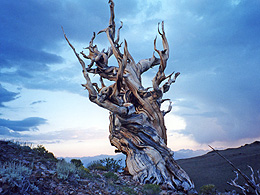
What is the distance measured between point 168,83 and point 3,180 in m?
8.77

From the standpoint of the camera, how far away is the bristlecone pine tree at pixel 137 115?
10047mm

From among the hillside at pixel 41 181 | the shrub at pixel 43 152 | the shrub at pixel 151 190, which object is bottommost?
the shrub at pixel 151 190

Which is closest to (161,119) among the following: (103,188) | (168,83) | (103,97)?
(168,83)

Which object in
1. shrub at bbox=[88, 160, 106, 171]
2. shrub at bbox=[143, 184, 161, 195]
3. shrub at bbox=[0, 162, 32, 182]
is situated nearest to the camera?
shrub at bbox=[0, 162, 32, 182]

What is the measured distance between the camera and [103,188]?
6.78m

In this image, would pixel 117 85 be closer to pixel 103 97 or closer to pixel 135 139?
pixel 103 97

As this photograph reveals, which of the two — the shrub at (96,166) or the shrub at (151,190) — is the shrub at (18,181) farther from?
the shrub at (96,166)

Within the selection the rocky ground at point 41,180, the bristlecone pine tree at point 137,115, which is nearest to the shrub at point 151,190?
Result: the rocky ground at point 41,180

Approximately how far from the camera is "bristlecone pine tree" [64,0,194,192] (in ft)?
33.0

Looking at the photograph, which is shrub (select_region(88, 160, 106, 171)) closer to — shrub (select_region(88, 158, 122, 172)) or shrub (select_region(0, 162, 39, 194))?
shrub (select_region(88, 158, 122, 172))

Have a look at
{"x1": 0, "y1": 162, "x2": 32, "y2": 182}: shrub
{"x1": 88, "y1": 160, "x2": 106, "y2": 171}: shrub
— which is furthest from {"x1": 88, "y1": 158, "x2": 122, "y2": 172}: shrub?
{"x1": 0, "y1": 162, "x2": 32, "y2": 182}: shrub

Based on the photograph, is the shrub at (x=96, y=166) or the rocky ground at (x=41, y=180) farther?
the shrub at (x=96, y=166)

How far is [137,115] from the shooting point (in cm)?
1087

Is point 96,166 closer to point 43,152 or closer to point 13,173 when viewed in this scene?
point 43,152
